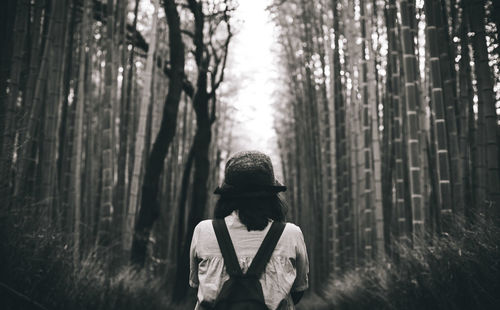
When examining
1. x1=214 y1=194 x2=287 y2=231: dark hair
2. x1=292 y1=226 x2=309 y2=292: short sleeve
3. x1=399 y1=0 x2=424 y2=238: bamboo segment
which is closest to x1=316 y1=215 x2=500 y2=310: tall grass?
x1=399 y1=0 x2=424 y2=238: bamboo segment

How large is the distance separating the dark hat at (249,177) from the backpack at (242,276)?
108mm

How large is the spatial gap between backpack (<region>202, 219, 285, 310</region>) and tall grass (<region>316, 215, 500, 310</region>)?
858mm

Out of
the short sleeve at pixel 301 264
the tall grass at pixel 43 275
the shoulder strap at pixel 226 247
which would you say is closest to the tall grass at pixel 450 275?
the short sleeve at pixel 301 264

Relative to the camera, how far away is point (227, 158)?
3582 millimetres

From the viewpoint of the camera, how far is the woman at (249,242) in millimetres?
1441

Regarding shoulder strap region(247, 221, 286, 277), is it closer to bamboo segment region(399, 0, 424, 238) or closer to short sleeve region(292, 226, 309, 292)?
short sleeve region(292, 226, 309, 292)

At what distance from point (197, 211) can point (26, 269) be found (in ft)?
12.6

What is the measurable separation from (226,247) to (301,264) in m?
0.25

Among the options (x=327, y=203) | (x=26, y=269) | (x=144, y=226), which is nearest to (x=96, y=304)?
(x=26, y=269)

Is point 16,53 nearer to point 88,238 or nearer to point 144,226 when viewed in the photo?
point 88,238

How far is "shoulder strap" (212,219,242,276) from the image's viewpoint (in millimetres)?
1421

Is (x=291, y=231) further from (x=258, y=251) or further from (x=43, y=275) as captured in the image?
(x=43, y=275)

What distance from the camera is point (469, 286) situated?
78.0 inches

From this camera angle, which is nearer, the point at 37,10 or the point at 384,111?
the point at 37,10
